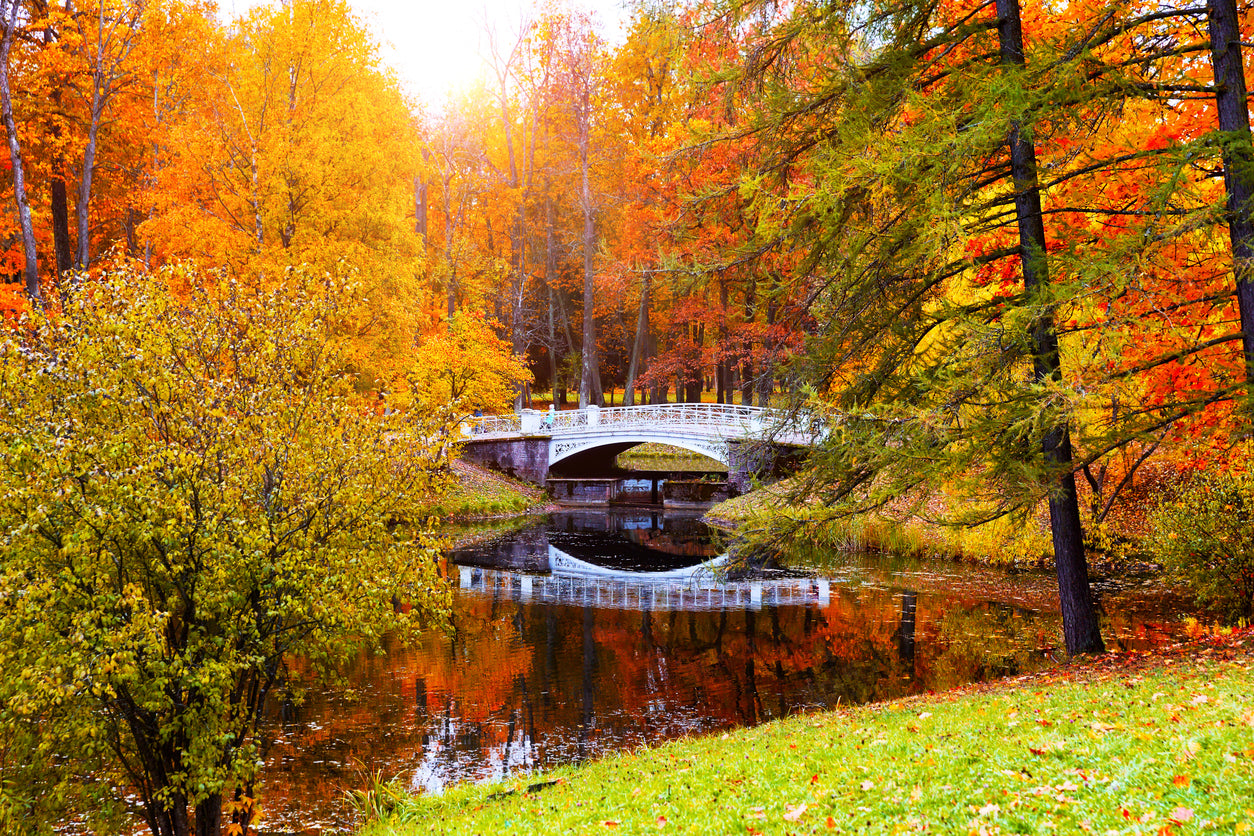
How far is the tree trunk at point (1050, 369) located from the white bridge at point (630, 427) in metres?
16.9

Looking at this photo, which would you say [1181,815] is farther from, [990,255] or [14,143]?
[14,143]

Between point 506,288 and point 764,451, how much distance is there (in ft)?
110

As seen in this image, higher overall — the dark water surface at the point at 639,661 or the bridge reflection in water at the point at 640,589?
the bridge reflection in water at the point at 640,589

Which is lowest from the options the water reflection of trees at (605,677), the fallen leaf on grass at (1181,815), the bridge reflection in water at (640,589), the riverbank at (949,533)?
the water reflection of trees at (605,677)

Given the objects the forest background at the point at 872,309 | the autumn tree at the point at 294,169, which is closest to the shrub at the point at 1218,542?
the forest background at the point at 872,309

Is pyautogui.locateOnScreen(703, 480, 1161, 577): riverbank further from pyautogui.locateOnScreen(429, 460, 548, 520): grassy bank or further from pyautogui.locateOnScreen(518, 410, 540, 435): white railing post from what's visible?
pyautogui.locateOnScreen(518, 410, 540, 435): white railing post

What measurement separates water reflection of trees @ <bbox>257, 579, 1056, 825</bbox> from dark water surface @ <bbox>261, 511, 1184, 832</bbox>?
33 mm

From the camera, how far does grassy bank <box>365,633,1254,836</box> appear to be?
4.22 m

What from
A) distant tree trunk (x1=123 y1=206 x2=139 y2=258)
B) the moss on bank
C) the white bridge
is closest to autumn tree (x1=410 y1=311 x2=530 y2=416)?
the white bridge

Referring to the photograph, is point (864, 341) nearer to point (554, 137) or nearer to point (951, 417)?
point (951, 417)

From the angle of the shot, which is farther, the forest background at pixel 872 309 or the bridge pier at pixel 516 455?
the bridge pier at pixel 516 455

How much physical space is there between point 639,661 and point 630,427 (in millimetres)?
19627

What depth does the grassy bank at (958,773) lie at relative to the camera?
166 inches

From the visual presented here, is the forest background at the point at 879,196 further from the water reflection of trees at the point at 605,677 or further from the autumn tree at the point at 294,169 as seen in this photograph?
the water reflection of trees at the point at 605,677
